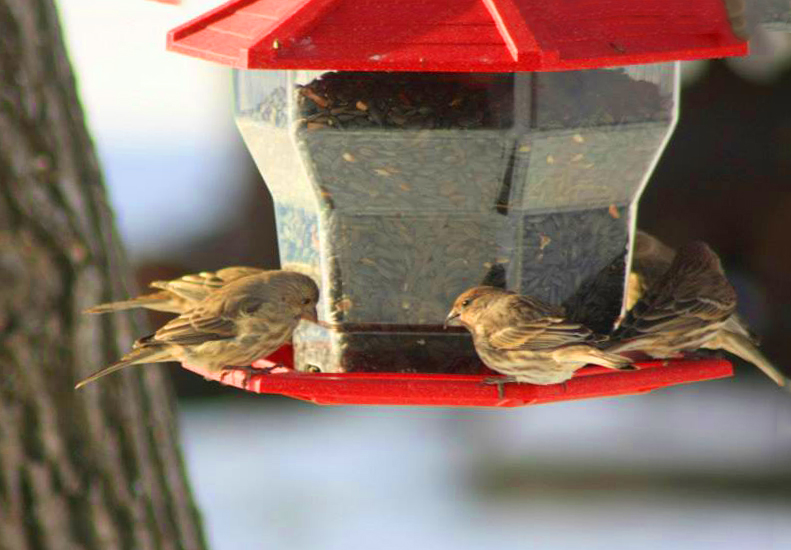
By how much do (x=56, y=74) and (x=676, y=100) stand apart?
8.45 ft

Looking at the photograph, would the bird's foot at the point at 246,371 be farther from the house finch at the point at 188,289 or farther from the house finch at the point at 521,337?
the house finch at the point at 188,289

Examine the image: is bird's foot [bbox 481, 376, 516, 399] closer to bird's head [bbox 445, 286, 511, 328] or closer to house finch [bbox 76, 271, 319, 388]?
bird's head [bbox 445, 286, 511, 328]

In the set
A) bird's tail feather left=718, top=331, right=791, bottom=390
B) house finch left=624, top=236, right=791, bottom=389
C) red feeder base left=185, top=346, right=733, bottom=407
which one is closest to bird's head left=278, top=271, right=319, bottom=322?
red feeder base left=185, top=346, right=733, bottom=407

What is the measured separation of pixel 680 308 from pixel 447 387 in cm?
147

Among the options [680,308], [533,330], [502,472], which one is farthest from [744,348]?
[502,472]

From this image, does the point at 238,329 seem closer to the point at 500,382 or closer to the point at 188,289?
the point at 188,289

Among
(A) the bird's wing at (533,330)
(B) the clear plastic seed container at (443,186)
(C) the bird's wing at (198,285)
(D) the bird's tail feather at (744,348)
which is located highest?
(B) the clear plastic seed container at (443,186)

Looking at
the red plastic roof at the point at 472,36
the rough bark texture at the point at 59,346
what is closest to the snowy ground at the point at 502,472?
the rough bark texture at the point at 59,346

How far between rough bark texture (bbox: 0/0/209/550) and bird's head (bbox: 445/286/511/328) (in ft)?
5.52

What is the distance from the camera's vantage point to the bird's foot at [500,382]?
175 inches

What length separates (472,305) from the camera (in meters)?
4.75

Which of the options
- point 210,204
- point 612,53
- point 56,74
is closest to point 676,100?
point 612,53

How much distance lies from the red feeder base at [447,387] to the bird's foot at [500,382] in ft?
0.04

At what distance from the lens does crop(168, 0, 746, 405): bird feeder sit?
4070 millimetres
